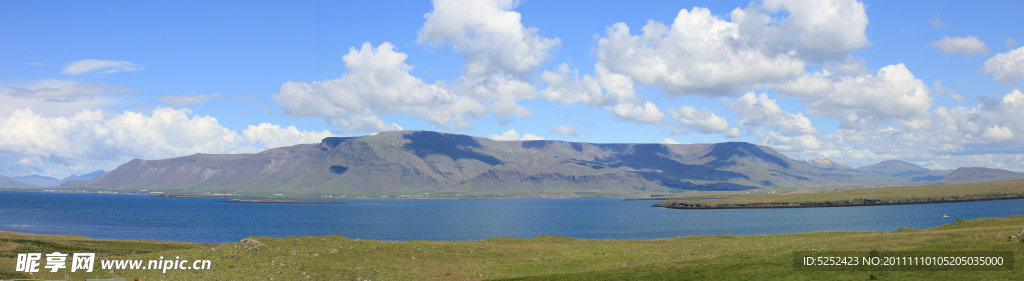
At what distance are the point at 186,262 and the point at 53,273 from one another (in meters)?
9.57

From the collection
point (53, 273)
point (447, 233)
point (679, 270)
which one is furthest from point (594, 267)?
point (447, 233)

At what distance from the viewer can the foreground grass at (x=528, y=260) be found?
152 feet

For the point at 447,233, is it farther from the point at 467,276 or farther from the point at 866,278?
the point at 866,278

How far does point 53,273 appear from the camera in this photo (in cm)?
4969

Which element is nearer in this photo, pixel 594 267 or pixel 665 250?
pixel 594 267

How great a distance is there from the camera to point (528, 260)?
6469 centimetres

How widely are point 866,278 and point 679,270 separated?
13.2 meters

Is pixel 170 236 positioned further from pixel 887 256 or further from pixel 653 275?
pixel 887 256

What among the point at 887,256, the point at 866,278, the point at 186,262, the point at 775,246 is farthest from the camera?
the point at 775,246

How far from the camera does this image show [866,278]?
131 ft

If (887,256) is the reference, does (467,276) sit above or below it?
below

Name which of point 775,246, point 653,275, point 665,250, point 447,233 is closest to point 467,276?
point 653,275

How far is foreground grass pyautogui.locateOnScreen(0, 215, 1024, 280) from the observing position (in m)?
46.3

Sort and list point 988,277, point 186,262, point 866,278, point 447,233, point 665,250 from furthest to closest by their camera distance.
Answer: point 447,233
point 665,250
point 186,262
point 866,278
point 988,277
